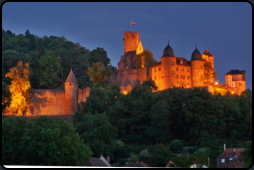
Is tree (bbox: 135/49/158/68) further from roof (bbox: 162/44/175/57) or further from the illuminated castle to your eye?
roof (bbox: 162/44/175/57)

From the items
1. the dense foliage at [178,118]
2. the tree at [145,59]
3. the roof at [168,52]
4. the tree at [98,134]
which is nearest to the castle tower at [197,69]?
the roof at [168,52]

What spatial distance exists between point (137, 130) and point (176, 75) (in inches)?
542

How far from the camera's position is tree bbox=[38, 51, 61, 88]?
50438 mm

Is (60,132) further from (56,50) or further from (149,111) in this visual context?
(56,50)

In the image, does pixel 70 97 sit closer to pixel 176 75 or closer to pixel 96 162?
pixel 176 75

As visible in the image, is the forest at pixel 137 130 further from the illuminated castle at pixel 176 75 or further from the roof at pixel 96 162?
the illuminated castle at pixel 176 75

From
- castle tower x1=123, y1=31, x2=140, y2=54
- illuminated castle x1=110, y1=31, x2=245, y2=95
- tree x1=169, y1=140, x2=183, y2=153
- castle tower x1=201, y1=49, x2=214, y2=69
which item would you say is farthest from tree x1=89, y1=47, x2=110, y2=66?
tree x1=169, y1=140, x2=183, y2=153

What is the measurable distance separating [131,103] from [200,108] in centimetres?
768

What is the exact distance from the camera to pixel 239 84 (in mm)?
51438

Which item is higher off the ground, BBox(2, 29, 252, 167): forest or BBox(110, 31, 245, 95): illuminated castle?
BBox(110, 31, 245, 95): illuminated castle

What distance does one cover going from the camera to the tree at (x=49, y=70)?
165 feet

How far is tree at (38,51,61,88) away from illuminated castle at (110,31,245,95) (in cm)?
724

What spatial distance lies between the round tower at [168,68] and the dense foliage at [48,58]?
10.4m

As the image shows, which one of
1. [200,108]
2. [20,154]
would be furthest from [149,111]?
[20,154]
